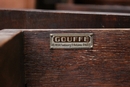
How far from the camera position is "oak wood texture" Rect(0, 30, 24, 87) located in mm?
522

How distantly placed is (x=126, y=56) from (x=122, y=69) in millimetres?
43

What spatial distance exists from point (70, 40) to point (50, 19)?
397 mm

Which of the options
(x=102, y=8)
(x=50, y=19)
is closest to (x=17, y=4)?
(x=102, y=8)

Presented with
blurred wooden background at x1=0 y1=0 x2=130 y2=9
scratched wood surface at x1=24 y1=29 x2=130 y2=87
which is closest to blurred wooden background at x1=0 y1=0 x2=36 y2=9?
blurred wooden background at x1=0 y1=0 x2=130 y2=9

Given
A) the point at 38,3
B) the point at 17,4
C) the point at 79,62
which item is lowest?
the point at 38,3

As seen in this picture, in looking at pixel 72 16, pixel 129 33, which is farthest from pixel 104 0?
pixel 129 33

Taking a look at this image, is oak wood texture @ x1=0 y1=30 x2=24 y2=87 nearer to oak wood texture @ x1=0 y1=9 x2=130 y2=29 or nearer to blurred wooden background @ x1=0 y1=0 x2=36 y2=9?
oak wood texture @ x1=0 y1=9 x2=130 y2=29

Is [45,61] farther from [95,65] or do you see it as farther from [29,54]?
[95,65]

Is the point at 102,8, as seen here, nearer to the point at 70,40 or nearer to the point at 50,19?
the point at 50,19

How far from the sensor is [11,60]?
22.9 inches

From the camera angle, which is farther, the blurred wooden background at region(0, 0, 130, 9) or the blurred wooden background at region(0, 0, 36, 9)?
the blurred wooden background at region(0, 0, 130, 9)

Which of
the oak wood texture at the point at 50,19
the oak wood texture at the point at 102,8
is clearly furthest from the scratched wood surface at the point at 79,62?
the oak wood texture at the point at 102,8

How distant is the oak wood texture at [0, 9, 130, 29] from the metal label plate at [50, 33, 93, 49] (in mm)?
312

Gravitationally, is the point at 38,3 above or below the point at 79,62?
below
